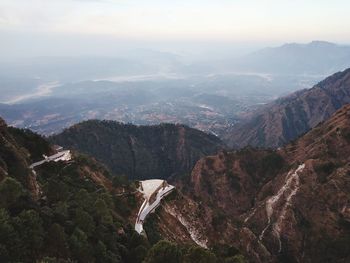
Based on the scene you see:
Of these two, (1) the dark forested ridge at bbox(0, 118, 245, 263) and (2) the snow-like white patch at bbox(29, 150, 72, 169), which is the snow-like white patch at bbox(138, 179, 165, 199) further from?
(1) the dark forested ridge at bbox(0, 118, 245, 263)

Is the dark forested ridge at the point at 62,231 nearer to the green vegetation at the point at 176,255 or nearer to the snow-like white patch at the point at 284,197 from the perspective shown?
the green vegetation at the point at 176,255

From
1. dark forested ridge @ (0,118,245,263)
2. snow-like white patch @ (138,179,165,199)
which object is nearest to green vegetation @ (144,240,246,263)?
dark forested ridge @ (0,118,245,263)

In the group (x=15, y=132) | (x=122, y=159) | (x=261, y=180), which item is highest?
(x=15, y=132)

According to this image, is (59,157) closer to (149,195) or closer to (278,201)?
(149,195)

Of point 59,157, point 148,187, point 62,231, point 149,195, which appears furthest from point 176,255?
point 59,157

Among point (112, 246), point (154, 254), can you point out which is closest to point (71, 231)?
point (112, 246)

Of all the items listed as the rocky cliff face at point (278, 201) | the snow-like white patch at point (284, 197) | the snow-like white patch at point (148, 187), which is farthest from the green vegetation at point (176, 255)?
the snow-like white patch at point (284, 197)

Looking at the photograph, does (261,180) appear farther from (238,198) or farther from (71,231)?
(71,231)
